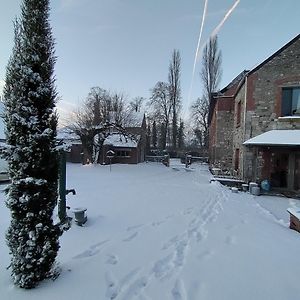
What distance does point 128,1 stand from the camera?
10.6m

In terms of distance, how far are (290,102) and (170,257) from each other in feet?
37.9

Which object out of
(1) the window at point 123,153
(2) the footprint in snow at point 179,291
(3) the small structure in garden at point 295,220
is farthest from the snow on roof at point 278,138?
(1) the window at point 123,153

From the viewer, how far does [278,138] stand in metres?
12.3

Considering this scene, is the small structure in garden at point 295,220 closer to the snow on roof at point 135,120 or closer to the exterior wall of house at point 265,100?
the exterior wall of house at point 265,100

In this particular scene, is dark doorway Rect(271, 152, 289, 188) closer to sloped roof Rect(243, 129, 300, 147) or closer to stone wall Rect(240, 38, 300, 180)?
stone wall Rect(240, 38, 300, 180)

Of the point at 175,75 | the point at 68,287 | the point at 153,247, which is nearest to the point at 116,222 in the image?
the point at 153,247

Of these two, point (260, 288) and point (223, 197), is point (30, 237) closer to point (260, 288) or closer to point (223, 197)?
point (260, 288)

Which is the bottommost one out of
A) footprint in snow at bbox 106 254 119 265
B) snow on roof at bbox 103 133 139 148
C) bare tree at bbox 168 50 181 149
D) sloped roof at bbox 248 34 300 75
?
footprint in snow at bbox 106 254 119 265

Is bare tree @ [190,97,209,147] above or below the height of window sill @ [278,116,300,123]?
above

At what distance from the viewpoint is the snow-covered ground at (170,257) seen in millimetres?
3385

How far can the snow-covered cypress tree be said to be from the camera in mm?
3383

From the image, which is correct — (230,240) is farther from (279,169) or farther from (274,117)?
(274,117)

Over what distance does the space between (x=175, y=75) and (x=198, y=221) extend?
1432 inches

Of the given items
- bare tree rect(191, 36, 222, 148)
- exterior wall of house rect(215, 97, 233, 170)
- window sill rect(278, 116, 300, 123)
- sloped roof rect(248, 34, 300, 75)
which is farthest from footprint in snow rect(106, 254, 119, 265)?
bare tree rect(191, 36, 222, 148)
